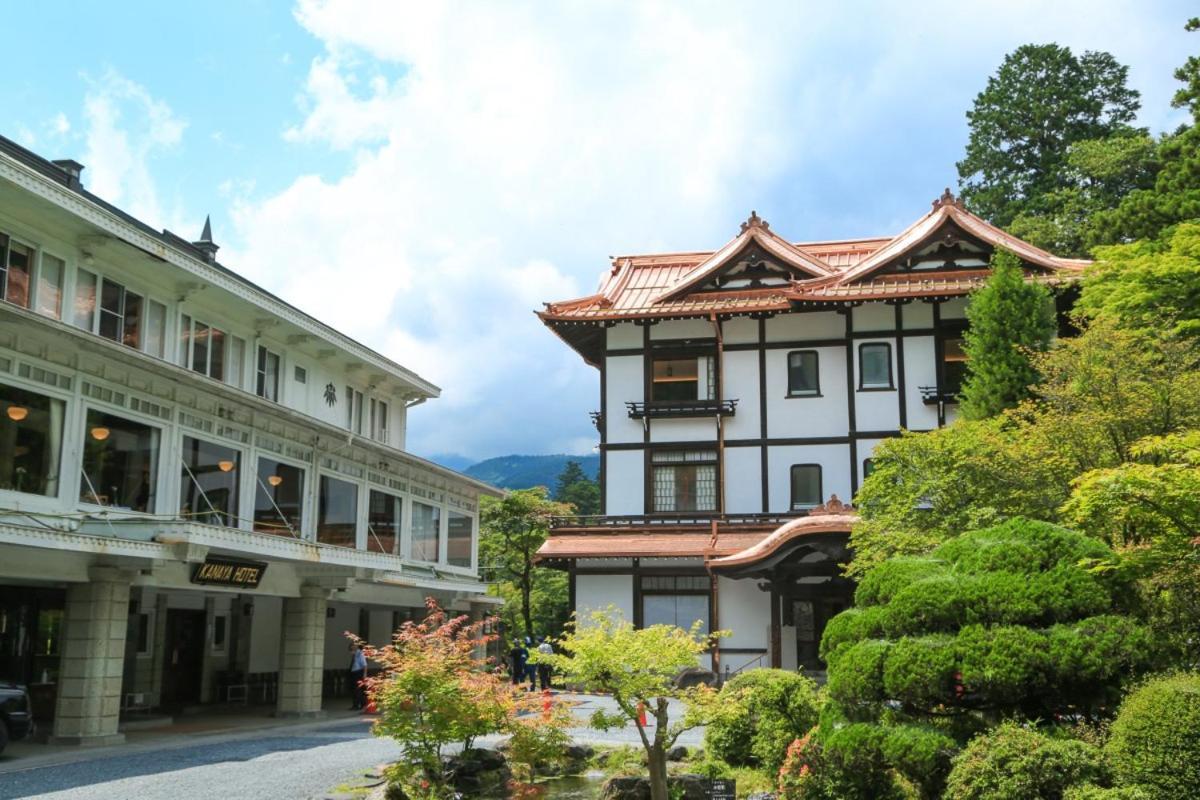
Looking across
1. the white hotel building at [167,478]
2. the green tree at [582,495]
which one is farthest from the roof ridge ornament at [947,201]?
the green tree at [582,495]

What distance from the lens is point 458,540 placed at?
35.9 metres

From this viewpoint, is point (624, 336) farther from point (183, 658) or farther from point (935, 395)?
point (183, 658)

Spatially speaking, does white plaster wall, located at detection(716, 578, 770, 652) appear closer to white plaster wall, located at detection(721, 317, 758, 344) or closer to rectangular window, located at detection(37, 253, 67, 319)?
white plaster wall, located at detection(721, 317, 758, 344)

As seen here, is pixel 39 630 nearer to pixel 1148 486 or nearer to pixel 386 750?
pixel 386 750

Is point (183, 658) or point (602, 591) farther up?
point (602, 591)

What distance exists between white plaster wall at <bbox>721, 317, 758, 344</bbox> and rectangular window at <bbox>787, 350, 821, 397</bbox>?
1.41m

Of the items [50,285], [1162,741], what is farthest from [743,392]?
[1162,741]

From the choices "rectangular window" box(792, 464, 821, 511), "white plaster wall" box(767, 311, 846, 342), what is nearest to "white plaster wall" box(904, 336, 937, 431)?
"white plaster wall" box(767, 311, 846, 342)

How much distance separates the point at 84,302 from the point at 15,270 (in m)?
1.80

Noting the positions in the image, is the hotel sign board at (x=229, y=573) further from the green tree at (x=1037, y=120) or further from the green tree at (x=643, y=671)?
the green tree at (x=1037, y=120)

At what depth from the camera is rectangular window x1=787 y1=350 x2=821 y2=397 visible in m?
34.3

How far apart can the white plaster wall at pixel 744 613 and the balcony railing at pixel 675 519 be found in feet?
6.21

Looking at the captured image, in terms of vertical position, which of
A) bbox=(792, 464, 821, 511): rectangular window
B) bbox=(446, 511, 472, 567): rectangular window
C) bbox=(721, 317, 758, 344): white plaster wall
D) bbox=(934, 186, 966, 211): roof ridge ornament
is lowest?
bbox=(446, 511, 472, 567): rectangular window

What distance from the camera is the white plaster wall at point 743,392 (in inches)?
1361
